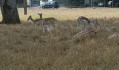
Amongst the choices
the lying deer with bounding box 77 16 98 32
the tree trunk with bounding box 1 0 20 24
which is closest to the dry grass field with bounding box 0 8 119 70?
the lying deer with bounding box 77 16 98 32

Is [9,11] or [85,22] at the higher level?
[9,11]

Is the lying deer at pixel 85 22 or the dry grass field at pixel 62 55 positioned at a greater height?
the lying deer at pixel 85 22

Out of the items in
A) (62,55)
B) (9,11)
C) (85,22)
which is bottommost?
(62,55)

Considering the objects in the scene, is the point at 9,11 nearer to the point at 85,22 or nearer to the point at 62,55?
the point at 85,22

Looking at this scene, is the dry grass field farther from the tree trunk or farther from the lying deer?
the tree trunk

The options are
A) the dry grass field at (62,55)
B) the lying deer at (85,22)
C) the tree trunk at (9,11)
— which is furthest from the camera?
the tree trunk at (9,11)

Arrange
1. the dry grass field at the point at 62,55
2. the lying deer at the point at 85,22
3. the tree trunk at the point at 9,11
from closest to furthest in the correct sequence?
the dry grass field at the point at 62,55 < the lying deer at the point at 85,22 < the tree trunk at the point at 9,11

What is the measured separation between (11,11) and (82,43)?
7699 mm

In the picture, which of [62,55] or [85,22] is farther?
[85,22]

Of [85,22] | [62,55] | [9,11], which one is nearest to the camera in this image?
[62,55]

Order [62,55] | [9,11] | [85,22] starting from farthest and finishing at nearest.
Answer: [9,11] < [85,22] < [62,55]

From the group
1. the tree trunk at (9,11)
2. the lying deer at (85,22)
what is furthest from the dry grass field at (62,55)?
the tree trunk at (9,11)

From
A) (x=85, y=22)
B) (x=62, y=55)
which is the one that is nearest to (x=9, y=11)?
(x=85, y=22)

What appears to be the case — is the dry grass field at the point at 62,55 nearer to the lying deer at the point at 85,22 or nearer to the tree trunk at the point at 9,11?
the lying deer at the point at 85,22
